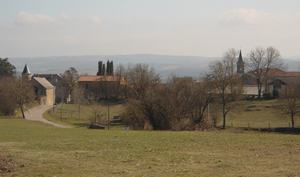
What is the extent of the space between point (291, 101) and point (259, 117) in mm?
12082

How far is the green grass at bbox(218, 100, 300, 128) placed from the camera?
212ft

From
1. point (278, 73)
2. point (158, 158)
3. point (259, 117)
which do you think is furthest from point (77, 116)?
point (158, 158)

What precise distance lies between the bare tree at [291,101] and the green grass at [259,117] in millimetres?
1670

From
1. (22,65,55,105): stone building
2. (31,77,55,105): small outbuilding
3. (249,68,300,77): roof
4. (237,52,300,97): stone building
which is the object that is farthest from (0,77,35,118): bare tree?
(249,68,300,77): roof

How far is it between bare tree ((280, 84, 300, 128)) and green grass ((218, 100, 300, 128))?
1670mm

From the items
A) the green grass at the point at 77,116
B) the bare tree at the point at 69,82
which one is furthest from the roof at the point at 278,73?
the bare tree at the point at 69,82

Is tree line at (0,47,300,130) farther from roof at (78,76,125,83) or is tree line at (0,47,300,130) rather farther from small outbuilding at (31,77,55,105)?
small outbuilding at (31,77,55,105)

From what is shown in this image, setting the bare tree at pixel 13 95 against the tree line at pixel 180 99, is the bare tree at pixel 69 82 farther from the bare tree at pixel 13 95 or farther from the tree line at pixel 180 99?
the bare tree at pixel 13 95

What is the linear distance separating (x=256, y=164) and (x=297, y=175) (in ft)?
9.45

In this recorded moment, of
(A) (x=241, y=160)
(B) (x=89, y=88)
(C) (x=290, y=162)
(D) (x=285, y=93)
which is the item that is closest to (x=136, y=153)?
(A) (x=241, y=160)

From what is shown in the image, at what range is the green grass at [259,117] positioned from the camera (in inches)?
2549

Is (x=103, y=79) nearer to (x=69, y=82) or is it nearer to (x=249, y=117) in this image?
(x=69, y=82)

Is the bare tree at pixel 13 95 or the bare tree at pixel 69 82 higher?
the bare tree at pixel 69 82

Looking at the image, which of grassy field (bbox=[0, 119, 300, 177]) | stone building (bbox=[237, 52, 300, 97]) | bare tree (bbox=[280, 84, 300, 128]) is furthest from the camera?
stone building (bbox=[237, 52, 300, 97])
